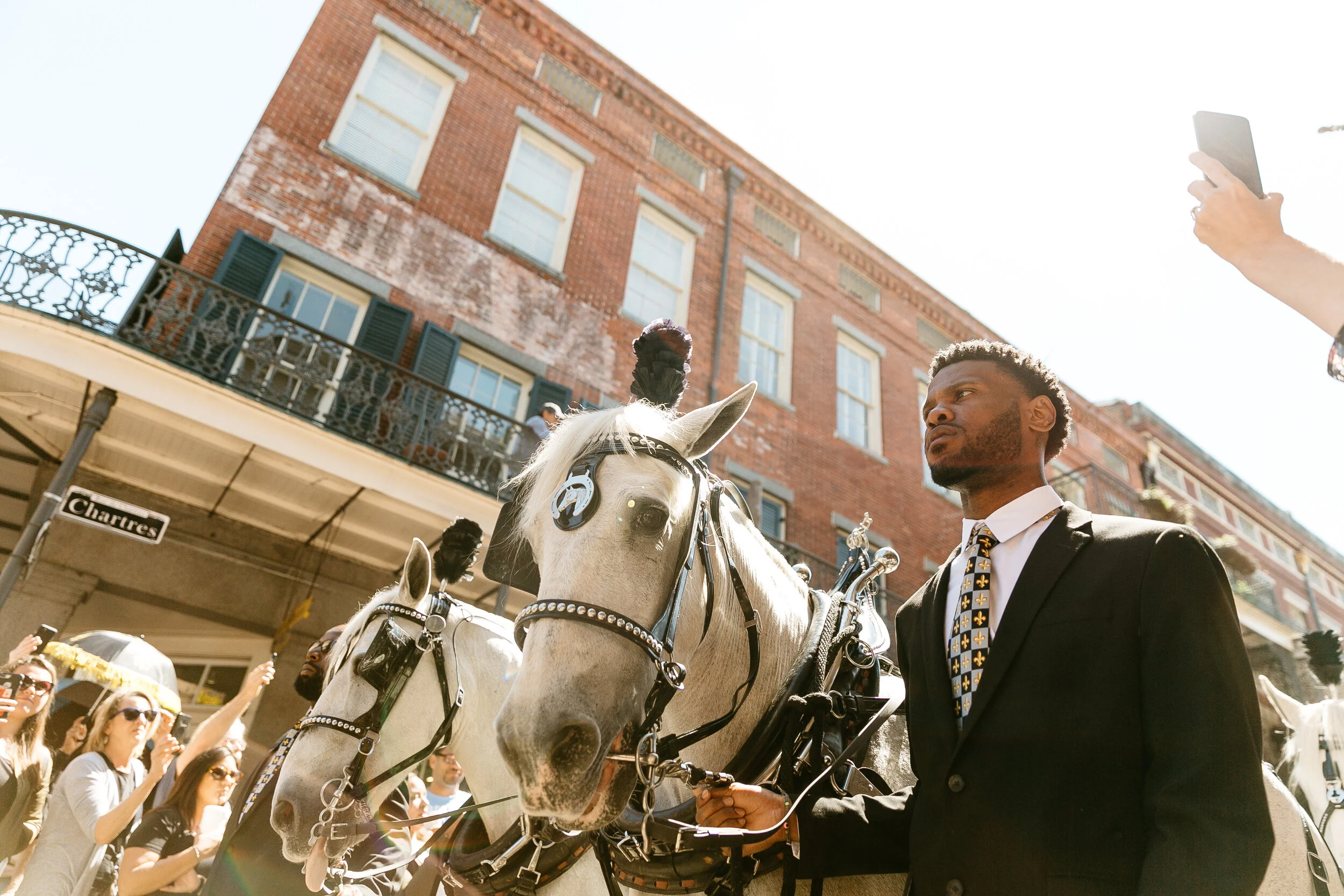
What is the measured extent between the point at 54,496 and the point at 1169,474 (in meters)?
26.8

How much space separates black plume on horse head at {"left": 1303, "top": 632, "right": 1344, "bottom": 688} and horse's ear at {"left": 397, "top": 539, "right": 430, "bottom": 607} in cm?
528

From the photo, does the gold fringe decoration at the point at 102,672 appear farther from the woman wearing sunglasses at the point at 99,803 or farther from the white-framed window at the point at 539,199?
the white-framed window at the point at 539,199

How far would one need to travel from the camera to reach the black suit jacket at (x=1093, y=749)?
116 centimetres

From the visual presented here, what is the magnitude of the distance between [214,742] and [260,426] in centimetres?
387

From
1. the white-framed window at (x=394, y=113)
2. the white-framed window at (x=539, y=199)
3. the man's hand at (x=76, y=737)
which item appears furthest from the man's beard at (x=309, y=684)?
the white-framed window at (x=539, y=199)

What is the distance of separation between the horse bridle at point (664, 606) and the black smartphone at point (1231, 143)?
1.33 metres

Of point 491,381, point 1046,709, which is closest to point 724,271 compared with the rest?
point 491,381

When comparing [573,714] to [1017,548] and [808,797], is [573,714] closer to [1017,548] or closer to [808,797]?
[808,797]

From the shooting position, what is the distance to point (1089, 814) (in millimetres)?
1272

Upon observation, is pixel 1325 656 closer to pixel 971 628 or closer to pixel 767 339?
pixel 971 628

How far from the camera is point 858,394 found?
15.9 meters

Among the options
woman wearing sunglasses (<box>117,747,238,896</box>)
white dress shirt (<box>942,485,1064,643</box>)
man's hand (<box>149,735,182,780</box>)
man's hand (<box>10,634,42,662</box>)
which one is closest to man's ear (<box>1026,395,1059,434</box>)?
white dress shirt (<box>942,485,1064,643</box>)

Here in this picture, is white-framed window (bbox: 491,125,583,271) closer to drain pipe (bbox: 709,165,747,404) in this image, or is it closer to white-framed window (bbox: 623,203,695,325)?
white-framed window (bbox: 623,203,695,325)

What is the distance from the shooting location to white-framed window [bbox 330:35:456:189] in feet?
35.9
